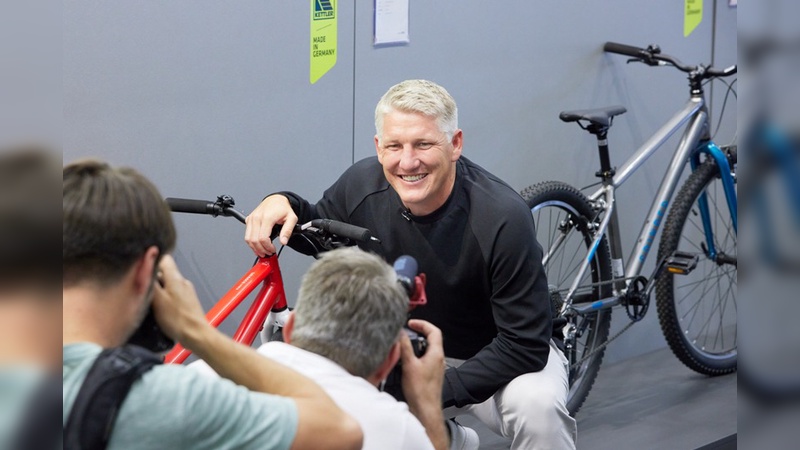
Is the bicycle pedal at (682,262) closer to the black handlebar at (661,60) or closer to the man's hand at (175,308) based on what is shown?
the black handlebar at (661,60)

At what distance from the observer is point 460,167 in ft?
8.20

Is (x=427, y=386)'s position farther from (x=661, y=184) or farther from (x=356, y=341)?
(x=661, y=184)

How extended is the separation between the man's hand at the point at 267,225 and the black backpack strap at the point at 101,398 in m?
1.26

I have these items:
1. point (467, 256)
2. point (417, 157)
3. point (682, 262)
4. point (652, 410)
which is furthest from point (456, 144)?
point (652, 410)

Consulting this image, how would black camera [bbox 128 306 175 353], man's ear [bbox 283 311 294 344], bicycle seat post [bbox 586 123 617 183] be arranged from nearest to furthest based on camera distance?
black camera [bbox 128 306 175 353] < man's ear [bbox 283 311 294 344] < bicycle seat post [bbox 586 123 617 183]

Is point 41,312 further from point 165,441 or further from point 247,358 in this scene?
point 247,358

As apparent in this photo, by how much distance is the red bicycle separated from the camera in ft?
7.65

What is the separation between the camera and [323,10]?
3.00m

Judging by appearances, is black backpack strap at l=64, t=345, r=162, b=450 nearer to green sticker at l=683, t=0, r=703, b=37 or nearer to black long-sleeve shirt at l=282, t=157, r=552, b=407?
black long-sleeve shirt at l=282, t=157, r=552, b=407

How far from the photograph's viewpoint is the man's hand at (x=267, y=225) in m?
2.39

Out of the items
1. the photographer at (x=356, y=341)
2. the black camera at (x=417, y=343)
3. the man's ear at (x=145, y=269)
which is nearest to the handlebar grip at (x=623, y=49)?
the black camera at (x=417, y=343)

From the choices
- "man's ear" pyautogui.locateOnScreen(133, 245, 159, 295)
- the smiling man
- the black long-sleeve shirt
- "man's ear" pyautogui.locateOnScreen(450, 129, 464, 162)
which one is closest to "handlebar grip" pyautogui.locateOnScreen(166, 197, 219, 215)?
the smiling man

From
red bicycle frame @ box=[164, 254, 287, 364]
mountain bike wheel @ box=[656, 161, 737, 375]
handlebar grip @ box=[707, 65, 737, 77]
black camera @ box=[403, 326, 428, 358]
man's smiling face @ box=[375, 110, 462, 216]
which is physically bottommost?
mountain bike wheel @ box=[656, 161, 737, 375]

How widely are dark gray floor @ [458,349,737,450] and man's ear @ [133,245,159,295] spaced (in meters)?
2.17
